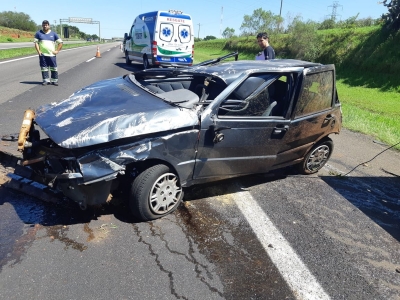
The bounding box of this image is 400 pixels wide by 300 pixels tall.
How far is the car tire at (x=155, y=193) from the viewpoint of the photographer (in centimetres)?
330

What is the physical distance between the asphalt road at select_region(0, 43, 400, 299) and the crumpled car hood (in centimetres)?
86

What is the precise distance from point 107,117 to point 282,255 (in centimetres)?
205

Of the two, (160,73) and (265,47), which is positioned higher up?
(265,47)

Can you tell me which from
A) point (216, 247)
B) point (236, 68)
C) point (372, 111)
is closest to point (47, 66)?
point (236, 68)

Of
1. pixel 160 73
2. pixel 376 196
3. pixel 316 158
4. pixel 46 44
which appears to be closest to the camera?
Result: pixel 160 73

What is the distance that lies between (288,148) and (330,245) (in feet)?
4.66

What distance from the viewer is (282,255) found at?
3.16 metres

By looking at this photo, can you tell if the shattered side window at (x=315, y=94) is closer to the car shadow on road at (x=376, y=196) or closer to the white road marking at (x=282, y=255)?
the car shadow on road at (x=376, y=196)

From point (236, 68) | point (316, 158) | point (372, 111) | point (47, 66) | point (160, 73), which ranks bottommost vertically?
point (372, 111)

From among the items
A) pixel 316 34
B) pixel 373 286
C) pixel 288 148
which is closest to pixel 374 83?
pixel 316 34

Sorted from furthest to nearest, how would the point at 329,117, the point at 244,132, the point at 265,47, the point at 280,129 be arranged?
the point at 265,47 < the point at 329,117 < the point at 280,129 < the point at 244,132

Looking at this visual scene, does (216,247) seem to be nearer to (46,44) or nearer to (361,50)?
(46,44)

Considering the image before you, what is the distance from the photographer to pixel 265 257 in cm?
311

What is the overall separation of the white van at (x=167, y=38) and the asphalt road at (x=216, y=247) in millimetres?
12044
